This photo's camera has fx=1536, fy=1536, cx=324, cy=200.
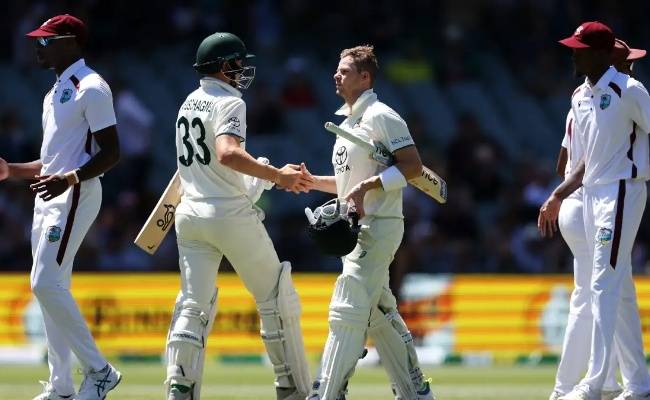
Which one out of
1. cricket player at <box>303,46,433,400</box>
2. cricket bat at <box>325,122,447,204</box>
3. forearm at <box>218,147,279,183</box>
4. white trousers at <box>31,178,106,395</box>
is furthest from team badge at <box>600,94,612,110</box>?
white trousers at <box>31,178,106,395</box>

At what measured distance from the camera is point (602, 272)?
9.89 m

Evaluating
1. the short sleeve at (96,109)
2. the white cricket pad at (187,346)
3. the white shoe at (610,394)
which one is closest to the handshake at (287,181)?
the white cricket pad at (187,346)

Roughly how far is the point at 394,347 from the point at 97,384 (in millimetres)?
1933

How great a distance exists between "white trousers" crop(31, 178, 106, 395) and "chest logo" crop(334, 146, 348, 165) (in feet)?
5.42

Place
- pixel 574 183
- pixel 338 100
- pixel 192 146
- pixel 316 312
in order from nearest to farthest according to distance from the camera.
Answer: pixel 192 146 → pixel 574 183 → pixel 316 312 → pixel 338 100

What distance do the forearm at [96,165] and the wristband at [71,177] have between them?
24 mm

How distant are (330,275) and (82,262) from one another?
312 cm

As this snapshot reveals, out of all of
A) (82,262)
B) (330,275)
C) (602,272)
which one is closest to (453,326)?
(330,275)

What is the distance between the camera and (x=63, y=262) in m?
9.95

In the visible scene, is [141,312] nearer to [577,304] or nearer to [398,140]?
[577,304]

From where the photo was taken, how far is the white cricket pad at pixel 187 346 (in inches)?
381

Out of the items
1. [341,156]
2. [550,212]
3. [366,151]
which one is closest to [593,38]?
[550,212]

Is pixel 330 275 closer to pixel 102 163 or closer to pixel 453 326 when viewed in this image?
pixel 453 326

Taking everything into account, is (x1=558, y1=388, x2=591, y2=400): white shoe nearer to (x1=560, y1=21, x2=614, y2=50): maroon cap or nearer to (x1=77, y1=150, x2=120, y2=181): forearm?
(x1=560, y1=21, x2=614, y2=50): maroon cap
